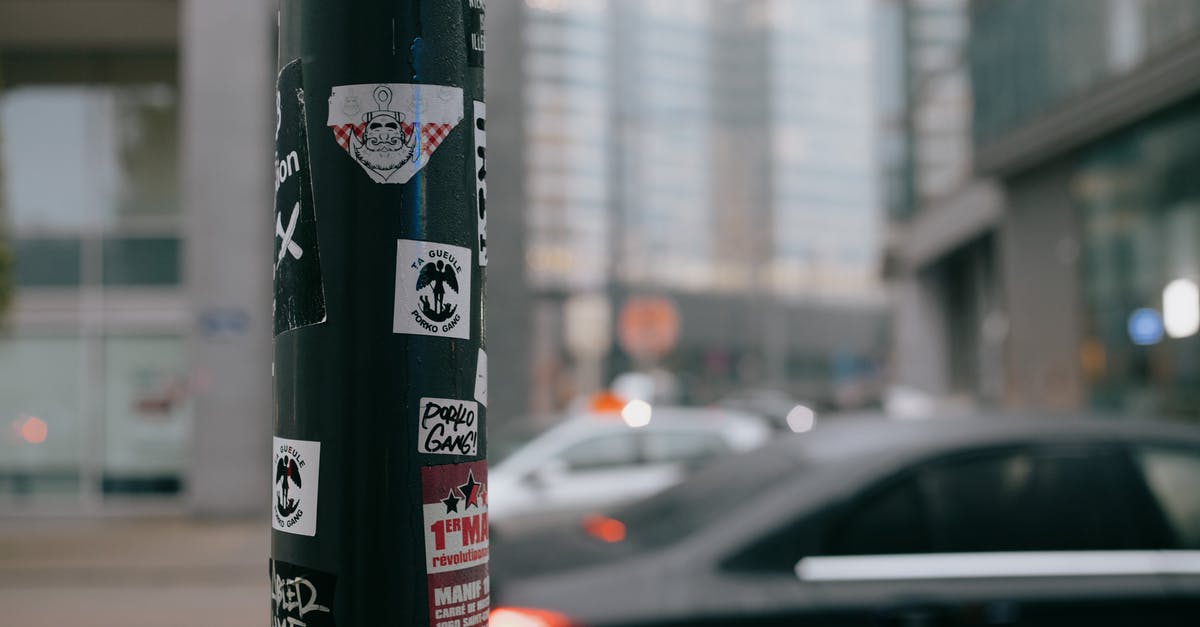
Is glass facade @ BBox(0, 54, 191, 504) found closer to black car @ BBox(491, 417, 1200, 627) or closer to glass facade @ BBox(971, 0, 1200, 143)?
black car @ BBox(491, 417, 1200, 627)

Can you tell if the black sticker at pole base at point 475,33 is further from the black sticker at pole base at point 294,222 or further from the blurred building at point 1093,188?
the blurred building at point 1093,188

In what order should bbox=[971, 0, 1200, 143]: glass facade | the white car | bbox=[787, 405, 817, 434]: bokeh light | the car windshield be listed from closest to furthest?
the car windshield
the white car
bbox=[971, 0, 1200, 143]: glass facade
bbox=[787, 405, 817, 434]: bokeh light

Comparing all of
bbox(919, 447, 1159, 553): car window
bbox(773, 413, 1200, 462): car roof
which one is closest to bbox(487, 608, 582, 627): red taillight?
bbox(773, 413, 1200, 462): car roof

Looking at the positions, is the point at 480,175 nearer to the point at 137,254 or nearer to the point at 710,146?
the point at 137,254

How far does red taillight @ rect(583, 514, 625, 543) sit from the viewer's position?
4.32 meters

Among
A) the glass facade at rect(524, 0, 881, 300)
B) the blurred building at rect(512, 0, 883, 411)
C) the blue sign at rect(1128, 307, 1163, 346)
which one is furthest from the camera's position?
the glass facade at rect(524, 0, 881, 300)

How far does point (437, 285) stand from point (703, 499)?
2.78m

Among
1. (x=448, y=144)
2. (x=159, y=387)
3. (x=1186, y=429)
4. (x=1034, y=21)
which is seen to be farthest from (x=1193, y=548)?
(x=1034, y=21)

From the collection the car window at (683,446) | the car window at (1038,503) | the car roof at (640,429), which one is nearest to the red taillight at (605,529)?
the car window at (1038,503)

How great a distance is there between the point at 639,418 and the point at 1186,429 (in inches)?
273

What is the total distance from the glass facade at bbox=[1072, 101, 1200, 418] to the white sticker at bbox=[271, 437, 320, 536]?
19.0 meters

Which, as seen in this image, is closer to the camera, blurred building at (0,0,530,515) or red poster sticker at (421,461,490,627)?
red poster sticker at (421,461,490,627)

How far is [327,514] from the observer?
1.65 m

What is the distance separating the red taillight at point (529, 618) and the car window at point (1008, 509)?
0.88m
